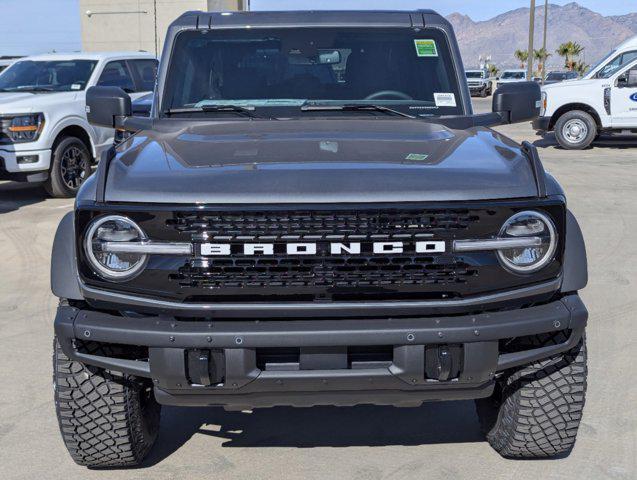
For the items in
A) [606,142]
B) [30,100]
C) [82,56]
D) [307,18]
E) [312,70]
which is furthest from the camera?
[606,142]

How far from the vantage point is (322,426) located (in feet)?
13.6

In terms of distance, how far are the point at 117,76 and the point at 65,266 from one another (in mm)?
8982

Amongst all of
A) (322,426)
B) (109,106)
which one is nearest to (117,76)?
(109,106)

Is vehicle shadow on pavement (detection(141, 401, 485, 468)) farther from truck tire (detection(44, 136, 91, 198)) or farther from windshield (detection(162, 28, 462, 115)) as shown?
truck tire (detection(44, 136, 91, 198))

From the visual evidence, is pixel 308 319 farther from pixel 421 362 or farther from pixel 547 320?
pixel 547 320

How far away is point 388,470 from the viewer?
12.0ft

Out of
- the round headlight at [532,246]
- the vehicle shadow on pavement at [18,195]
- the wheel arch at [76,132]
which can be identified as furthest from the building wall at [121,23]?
the round headlight at [532,246]

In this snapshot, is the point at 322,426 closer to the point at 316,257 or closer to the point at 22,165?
the point at 316,257

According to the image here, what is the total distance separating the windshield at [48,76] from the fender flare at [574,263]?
29.9 ft

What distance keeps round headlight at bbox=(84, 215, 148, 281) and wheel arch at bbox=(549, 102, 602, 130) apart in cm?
1473

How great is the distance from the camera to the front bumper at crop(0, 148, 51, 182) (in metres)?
10.2

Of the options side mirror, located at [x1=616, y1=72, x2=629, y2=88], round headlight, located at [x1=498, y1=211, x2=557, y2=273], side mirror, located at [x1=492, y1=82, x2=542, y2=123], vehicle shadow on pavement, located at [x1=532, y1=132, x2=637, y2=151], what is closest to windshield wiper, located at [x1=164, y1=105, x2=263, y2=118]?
side mirror, located at [x1=492, y1=82, x2=542, y2=123]

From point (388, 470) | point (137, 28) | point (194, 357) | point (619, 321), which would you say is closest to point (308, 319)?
point (194, 357)

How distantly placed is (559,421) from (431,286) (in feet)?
2.99
